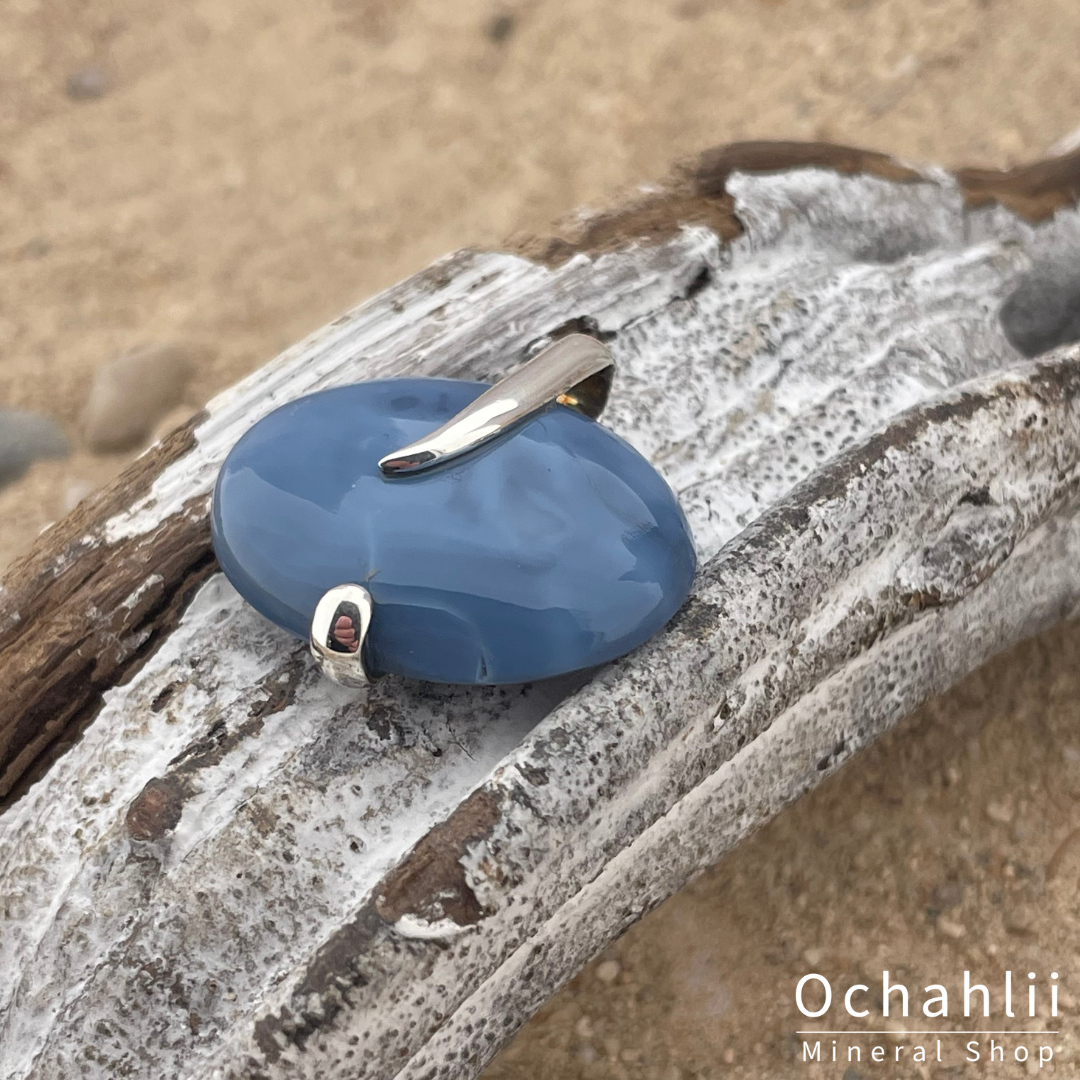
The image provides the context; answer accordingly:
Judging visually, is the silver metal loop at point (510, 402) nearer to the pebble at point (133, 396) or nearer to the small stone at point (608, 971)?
the small stone at point (608, 971)

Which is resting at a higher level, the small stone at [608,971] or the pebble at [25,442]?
the pebble at [25,442]

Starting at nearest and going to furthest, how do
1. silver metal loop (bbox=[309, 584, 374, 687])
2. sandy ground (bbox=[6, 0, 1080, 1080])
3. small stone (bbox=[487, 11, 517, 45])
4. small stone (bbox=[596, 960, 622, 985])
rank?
silver metal loop (bbox=[309, 584, 374, 687]) < small stone (bbox=[596, 960, 622, 985]) < sandy ground (bbox=[6, 0, 1080, 1080]) < small stone (bbox=[487, 11, 517, 45])

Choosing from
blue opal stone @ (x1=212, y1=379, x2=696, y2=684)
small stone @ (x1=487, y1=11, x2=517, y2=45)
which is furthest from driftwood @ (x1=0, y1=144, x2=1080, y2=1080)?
small stone @ (x1=487, y1=11, x2=517, y2=45)

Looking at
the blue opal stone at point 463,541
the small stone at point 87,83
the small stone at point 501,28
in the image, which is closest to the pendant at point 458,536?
the blue opal stone at point 463,541

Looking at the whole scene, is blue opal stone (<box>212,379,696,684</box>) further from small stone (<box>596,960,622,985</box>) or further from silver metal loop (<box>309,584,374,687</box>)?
small stone (<box>596,960,622,985</box>)

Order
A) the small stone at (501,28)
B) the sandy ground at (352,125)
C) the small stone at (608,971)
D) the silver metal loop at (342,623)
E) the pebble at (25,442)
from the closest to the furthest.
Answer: the silver metal loop at (342,623)
the small stone at (608,971)
the pebble at (25,442)
the sandy ground at (352,125)
the small stone at (501,28)

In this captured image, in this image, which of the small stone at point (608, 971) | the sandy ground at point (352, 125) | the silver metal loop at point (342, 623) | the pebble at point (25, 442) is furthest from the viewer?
the sandy ground at point (352, 125)

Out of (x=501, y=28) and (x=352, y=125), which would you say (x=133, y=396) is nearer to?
(x=352, y=125)

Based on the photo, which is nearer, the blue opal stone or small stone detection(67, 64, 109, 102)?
the blue opal stone
